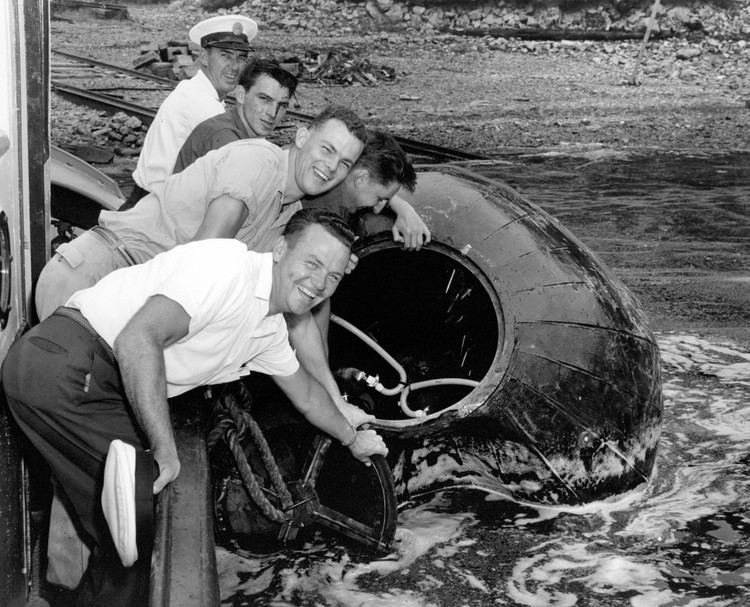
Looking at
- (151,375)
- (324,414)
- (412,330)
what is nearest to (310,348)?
(324,414)

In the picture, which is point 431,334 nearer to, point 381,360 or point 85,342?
point 381,360

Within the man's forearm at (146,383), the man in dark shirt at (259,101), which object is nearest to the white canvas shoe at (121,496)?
the man's forearm at (146,383)

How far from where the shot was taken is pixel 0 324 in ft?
10.2

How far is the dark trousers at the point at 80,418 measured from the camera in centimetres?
315

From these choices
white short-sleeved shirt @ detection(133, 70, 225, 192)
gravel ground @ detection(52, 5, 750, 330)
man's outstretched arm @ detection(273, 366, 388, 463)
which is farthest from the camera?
gravel ground @ detection(52, 5, 750, 330)

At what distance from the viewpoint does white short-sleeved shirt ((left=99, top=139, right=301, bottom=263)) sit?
3.86m

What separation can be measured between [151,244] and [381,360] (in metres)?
1.76

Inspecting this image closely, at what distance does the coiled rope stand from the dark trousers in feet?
1.98

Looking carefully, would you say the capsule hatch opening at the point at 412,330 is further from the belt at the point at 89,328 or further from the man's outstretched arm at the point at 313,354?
the belt at the point at 89,328

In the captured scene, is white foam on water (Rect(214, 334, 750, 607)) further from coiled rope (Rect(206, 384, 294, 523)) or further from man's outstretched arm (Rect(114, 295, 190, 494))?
man's outstretched arm (Rect(114, 295, 190, 494))

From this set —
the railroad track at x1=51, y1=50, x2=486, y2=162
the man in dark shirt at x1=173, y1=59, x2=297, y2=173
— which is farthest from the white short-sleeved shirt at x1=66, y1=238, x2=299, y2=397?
the railroad track at x1=51, y1=50, x2=486, y2=162

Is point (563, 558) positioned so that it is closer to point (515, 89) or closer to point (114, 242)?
point (114, 242)

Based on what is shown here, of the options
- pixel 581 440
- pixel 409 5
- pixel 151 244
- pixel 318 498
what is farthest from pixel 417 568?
pixel 409 5

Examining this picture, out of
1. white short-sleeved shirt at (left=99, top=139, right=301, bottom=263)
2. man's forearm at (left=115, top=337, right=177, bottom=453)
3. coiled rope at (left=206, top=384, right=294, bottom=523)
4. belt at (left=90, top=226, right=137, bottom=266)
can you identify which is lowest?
coiled rope at (left=206, top=384, right=294, bottom=523)
